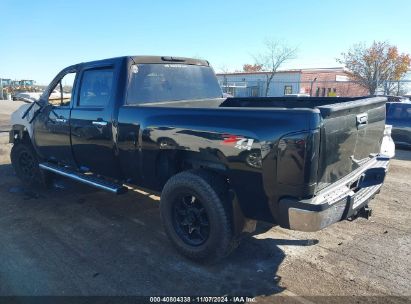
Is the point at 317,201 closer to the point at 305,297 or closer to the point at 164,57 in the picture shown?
the point at 305,297

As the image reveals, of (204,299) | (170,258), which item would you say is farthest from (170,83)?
(204,299)

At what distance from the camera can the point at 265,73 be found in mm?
33062

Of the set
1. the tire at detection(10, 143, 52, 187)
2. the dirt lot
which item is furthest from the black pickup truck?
the tire at detection(10, 143, 52, 187)

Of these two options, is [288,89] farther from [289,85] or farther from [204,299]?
[204,299]

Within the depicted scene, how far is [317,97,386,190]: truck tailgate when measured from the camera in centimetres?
280

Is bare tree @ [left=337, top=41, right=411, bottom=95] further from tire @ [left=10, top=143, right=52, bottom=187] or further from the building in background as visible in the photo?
tire @ [left=10, top=143, right=52, bottom=187]

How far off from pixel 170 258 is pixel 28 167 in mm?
3803

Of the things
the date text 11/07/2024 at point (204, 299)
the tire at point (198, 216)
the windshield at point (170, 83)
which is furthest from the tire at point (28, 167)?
the date text 11/07/2024 at point (204, 299)

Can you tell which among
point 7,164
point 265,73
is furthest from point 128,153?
point 265,73

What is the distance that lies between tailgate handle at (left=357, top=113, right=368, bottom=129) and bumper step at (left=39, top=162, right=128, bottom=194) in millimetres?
2703

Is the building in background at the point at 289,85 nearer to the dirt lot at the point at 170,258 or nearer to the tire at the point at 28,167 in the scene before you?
the tire at the point at 28,167

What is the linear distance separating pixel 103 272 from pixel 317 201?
6.96 feet

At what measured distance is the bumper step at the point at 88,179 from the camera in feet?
13.8

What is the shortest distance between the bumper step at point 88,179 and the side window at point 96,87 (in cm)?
98
